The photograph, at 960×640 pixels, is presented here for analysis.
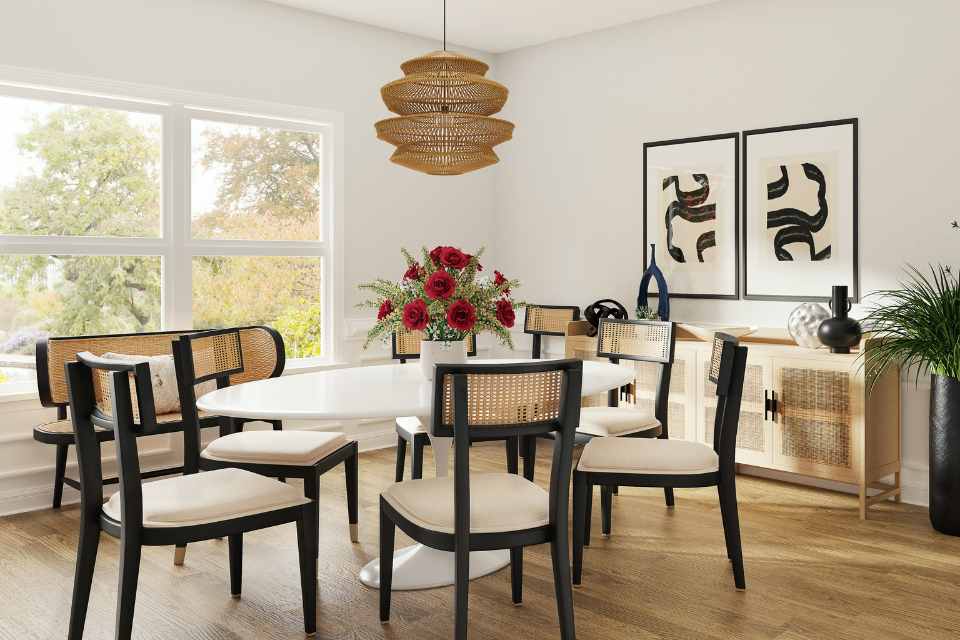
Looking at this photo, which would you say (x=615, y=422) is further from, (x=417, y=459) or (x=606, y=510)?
(x=417, y=459)

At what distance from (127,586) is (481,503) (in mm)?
983

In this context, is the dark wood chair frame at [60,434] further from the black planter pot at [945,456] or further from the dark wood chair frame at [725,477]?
the black planter pot at [945,456]

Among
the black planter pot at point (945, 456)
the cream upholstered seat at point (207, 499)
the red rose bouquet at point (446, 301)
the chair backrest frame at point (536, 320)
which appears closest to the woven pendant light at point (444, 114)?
the red rose bouquet at point (446, 301)

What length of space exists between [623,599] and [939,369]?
5.93 ft

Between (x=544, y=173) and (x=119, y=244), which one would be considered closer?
(x=119, y=244)

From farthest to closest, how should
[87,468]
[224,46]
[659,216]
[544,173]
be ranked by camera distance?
[544,173] < [659,216] < [224,46] < [87,468]

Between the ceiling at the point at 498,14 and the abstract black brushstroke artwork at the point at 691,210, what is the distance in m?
1.01

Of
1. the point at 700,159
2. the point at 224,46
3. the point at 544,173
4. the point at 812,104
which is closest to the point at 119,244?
the point at 224,46

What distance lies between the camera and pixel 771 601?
9.41 ft

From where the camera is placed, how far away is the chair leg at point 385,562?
267 cm

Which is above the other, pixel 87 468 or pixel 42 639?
pixel 87 468

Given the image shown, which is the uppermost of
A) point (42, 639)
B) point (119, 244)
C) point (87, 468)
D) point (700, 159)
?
point (700, 159)

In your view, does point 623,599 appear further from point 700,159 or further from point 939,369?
point 700,159

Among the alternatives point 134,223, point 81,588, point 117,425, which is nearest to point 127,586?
point 81,588
